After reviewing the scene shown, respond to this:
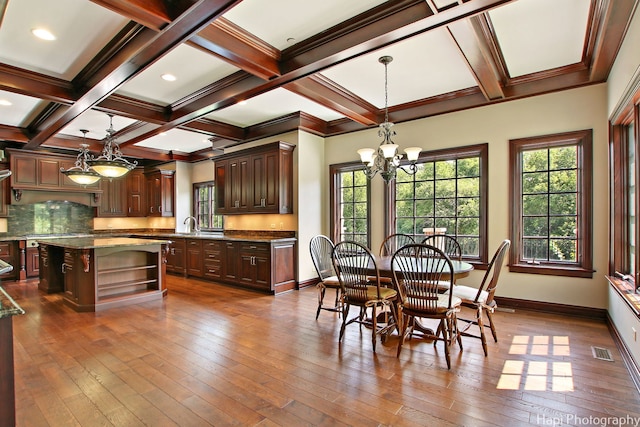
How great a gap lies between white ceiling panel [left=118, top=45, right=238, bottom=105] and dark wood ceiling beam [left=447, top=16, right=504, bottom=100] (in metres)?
2.38

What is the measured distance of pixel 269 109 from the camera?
5.36 meters

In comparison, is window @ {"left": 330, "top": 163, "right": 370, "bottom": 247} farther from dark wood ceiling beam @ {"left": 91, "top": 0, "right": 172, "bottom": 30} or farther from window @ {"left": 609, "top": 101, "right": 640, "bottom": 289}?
dark wood ceiling beam @ {"left": 91, "top": 0, "right": 172, "bottom": 30}

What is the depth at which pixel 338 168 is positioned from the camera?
618cm

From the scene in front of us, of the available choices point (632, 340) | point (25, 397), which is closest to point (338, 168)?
point (632, 340)

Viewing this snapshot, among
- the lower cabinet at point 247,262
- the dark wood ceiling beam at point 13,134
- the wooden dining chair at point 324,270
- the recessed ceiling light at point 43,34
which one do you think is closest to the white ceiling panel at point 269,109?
the wooden dining chair at point 324,270

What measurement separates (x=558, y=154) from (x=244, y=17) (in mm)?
4019

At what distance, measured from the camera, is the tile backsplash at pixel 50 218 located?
7.21m

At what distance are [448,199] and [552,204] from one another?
1288 mm

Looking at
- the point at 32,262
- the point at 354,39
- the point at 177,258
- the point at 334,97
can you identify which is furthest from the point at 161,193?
the point at 354,39

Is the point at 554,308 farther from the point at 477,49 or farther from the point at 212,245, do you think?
the point at 212,245

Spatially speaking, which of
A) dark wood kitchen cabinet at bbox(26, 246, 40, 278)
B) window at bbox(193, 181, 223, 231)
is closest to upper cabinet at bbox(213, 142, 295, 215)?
window at bbox(193, 181, 223, 231)

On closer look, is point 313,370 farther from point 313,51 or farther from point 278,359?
point 313,51

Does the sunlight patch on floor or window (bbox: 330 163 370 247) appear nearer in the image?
the sunlight patch on floor

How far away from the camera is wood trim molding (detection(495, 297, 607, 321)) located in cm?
393
